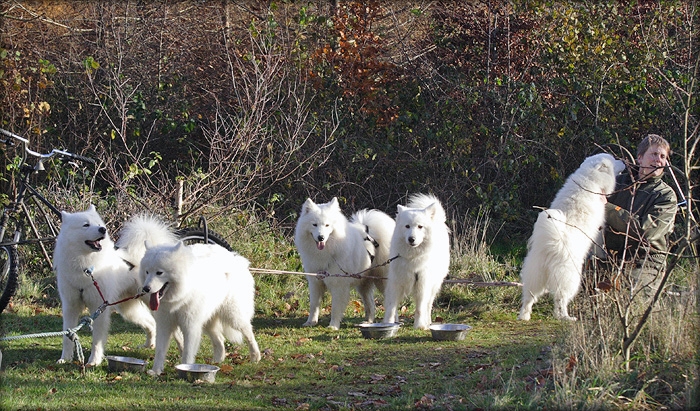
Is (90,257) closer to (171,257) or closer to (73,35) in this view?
(171,257)

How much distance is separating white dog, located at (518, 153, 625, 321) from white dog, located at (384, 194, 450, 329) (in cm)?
91

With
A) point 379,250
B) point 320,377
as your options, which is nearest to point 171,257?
point 320,377

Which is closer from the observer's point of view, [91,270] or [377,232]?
[91,270]

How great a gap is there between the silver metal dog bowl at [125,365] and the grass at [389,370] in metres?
0.06

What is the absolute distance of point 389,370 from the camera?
525cm

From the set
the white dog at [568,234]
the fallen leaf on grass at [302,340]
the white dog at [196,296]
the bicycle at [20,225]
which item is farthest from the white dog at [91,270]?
the white dog at [568,234]

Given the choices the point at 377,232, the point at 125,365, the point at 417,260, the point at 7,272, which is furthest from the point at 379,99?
the point at 125,365

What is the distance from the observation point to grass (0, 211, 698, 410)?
399 centimetres

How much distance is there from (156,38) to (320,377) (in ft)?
26.1

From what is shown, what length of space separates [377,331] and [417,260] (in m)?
0.74

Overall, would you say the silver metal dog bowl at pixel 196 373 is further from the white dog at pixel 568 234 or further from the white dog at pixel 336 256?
the white dog at pixel 568 234

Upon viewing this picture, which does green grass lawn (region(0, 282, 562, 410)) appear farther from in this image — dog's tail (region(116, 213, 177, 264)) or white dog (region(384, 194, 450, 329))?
dog's tail (region(116, 213, 177, 264))

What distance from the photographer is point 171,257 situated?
15.8 feet

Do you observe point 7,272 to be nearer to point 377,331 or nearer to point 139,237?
point 139,237
